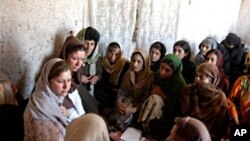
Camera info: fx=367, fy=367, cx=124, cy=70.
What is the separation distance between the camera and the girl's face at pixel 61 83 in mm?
2289

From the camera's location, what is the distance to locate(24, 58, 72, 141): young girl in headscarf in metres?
2.21

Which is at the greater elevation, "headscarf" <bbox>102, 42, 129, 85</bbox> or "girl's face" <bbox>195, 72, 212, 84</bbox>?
"girl's face" <bbox>195, 72, 212, 84</bbox>

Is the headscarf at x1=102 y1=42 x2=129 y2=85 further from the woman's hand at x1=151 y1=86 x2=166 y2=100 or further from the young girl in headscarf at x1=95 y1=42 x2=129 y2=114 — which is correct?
the woman's hand at x1=151 y1=86 x2=166 y2=100

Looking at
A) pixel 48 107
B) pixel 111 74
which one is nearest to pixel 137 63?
pixel 111 74

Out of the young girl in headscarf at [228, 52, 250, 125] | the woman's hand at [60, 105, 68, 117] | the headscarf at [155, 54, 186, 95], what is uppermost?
the headscarf at [155, 54, 186, 95]

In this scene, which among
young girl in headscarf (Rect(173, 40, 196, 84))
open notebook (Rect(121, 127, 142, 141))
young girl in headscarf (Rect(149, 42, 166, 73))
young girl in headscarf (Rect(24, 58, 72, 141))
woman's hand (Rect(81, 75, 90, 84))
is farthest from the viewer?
young girl in headscarf (Rect(173, 40, 196, 84))

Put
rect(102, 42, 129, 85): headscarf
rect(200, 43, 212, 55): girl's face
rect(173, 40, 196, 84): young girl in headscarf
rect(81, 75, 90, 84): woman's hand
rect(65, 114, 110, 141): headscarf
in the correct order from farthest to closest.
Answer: rect(200, 43, 212, 55): girl's face → rect(173, 40, 196, 84): young girl in headscarf → rect(102, 42, 129, 85): headscarf → rect(81, 75, 90, 84): woman's hand → rect(65, 114, 110, 141): headscarf

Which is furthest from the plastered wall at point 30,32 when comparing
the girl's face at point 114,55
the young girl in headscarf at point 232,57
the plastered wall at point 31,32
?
the young girl in headscarf at point 232,57

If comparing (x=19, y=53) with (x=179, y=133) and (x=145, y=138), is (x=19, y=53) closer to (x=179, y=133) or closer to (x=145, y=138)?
(x=145, y=138)

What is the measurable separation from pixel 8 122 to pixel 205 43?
2699mm

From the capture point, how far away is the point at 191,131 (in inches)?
76.2

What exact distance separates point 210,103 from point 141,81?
27.7 inches

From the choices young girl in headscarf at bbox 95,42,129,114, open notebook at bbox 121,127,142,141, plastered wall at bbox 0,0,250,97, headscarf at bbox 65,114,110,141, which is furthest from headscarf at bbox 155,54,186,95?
headscarf at bbox 65,114,110,141

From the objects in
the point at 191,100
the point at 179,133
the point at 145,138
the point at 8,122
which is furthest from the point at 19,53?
the point at 179,133
